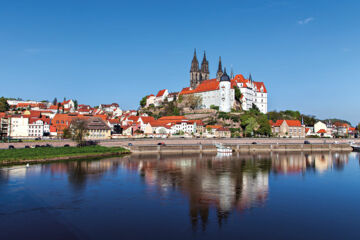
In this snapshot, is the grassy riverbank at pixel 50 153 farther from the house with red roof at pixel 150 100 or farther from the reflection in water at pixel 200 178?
the house with red roof at pixel 150 100

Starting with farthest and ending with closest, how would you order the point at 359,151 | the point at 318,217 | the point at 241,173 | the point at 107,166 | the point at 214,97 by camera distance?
the point at 214,97, the point at 359,151, the point at 107,166, the point at 241,173, the point at 318,217

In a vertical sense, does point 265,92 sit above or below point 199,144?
above

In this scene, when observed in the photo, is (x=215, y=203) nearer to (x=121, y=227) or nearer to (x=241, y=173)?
(x=121, y=227)

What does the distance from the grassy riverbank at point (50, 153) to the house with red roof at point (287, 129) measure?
5404 centimetres

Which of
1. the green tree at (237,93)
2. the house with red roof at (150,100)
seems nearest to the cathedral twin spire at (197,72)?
the house with red roof at (150,100)

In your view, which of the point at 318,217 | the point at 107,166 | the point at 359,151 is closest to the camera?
the point at 318,217

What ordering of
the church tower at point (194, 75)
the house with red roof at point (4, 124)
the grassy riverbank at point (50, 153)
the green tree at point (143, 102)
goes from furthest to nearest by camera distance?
the church tower at point (194, 75) → the green tree at point (143, 102) → the house with red roof at point (4, 124) → the grassy riverbank at point (50, 153)

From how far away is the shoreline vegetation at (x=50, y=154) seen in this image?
147ft

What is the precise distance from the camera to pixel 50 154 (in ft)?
163

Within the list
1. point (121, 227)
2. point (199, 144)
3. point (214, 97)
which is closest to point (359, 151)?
point (199, 144)

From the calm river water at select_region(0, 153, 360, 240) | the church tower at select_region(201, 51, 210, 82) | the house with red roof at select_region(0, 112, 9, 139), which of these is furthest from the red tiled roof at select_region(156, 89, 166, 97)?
the calm river water at select_region(0, 153, 360, 240)

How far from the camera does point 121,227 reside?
19562mm

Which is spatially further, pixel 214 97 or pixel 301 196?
pixel 214 97

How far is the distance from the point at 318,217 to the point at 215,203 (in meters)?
7.01
